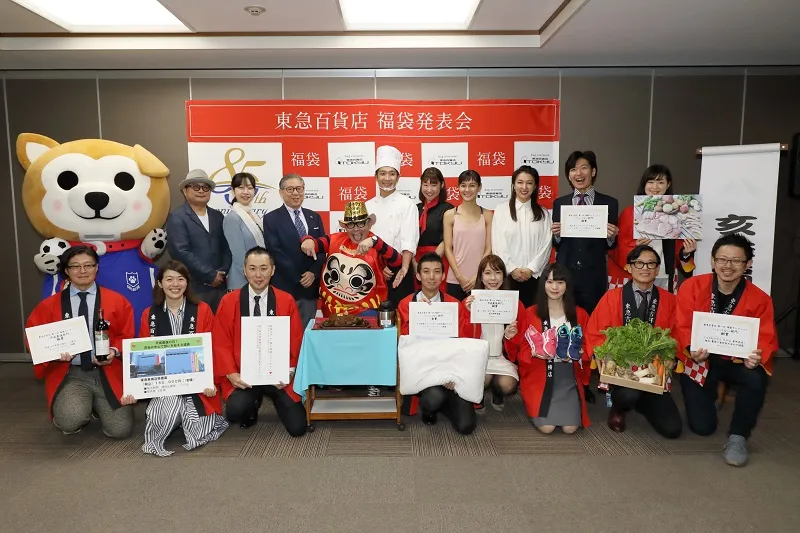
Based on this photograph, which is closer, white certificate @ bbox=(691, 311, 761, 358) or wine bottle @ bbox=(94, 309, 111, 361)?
white certificate @ bbox=(691, 311, 761, 358)

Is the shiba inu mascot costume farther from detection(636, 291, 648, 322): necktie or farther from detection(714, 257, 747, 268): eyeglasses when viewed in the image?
detection(714, 257, 747, 268): eyeglasses

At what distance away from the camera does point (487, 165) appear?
4.48 metres

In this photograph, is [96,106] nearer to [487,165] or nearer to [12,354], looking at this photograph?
[12,354]

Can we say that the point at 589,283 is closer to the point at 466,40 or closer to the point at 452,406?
the point at 452,406

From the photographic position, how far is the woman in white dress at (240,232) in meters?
3.77

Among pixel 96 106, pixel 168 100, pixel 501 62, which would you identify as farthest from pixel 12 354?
pixel 501 62

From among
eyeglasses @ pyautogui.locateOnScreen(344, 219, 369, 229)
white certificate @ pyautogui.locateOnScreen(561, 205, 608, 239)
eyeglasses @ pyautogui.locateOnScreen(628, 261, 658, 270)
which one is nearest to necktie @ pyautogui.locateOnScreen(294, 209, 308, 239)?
eyeglasses @ pyautogui.locateOnScreen(344, 219, 369, 229)

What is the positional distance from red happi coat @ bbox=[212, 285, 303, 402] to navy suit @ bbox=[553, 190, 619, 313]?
195 cm

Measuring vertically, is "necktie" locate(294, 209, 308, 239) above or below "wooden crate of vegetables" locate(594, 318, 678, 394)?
above

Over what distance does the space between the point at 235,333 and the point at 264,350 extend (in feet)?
0.73

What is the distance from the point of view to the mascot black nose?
3.62m

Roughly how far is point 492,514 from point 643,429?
1367 mm

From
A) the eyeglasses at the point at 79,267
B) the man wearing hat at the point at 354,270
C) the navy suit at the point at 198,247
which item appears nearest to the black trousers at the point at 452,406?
the man wearing hat at the point at 354,270

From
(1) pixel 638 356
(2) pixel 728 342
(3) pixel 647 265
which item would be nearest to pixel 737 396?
(2) pixel 728 342
